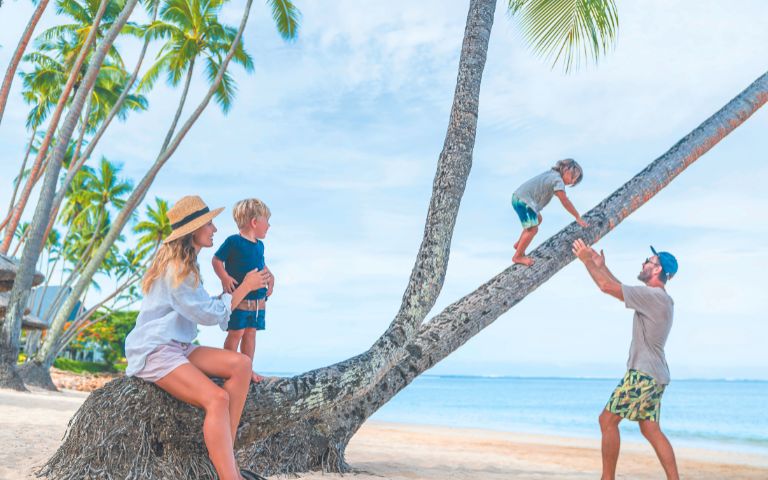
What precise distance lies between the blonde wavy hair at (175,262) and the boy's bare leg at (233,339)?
842 millimetres

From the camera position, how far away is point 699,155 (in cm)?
755

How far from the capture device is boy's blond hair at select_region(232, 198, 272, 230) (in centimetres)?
518

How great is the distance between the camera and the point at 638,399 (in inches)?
233

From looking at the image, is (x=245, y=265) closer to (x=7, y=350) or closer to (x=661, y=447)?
(x=661, y=447)

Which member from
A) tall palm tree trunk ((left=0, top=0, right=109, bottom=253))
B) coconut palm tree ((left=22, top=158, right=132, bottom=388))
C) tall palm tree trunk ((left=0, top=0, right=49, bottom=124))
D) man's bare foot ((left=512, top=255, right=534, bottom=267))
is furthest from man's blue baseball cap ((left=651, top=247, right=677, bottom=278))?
coconut palm tree ((left=22, top=158, right=132, bottom=388))

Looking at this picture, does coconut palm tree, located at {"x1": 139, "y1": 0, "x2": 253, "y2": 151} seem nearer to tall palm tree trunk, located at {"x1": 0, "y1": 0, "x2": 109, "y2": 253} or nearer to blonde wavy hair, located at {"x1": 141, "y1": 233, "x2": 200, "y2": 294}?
tall palm tree trunk, located at {"x1": 0, "y1": 0, "x2": 109, "y2": 253}

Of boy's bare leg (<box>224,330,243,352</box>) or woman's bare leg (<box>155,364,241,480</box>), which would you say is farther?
boy's bare leg (<box>224,330,243,352</box>)

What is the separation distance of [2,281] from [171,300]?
1576 centimetres

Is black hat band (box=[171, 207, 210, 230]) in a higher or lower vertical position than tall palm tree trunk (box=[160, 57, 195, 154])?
lower

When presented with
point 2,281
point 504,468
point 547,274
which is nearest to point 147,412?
point 547,274

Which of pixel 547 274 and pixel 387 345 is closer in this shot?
pixel 387 345

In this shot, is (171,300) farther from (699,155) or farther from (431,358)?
(699,155)

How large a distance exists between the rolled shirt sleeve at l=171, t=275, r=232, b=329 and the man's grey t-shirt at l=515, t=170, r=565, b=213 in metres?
3.60

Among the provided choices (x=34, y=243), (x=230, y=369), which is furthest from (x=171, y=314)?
(x=34, y=243)
